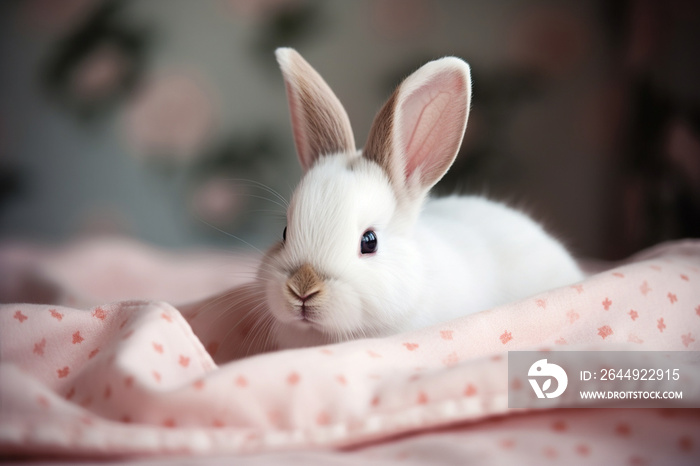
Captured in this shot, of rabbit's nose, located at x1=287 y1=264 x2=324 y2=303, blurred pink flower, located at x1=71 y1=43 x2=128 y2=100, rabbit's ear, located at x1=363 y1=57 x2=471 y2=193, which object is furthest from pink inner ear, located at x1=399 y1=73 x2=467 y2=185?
blurred pink flower, located at x1=71 y1=43 x2=128 y2=100

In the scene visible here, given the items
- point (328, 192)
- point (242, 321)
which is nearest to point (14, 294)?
point (242, 321)

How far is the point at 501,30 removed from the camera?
6.39 feet

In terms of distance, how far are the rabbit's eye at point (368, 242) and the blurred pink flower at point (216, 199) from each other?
4.40 ft

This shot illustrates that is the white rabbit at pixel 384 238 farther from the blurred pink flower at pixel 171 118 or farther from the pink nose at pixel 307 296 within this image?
the blurred pink flower at pixel 171 118

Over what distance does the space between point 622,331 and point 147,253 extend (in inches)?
53.6

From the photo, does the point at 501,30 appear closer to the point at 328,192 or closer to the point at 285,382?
the point at 328,192

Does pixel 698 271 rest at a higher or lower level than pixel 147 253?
higher

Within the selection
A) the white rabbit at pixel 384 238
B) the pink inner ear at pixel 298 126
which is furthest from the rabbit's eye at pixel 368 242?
the pink inner ear at pixel 298 126

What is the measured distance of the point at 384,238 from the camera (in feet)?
2.87

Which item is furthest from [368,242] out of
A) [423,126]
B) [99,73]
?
[99,73]

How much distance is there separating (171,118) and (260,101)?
0.31m

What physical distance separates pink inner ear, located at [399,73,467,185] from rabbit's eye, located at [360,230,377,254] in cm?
14

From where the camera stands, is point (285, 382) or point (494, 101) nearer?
point (285, 382)

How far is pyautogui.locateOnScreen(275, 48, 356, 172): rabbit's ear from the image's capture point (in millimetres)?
949
